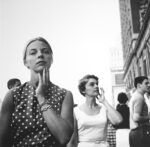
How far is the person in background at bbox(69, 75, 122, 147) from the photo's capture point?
429 cm

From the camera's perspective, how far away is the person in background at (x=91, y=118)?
14.1 ft

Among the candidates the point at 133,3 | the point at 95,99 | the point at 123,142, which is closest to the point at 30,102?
the point at 95,99

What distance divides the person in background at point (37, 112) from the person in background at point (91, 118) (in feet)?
7.78

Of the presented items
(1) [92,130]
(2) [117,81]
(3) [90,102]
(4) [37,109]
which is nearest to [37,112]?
(4) [37,109]

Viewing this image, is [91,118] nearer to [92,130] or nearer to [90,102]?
[92,130]

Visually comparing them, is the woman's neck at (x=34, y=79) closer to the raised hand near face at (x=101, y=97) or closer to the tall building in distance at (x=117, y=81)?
the raised hand near face at (x=101, y=97)

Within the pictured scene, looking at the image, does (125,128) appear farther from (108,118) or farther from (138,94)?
(108,118)

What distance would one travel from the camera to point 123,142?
6.35m

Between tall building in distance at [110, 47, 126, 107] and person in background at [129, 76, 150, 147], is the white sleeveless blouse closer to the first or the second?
person in background at [129, 76, 150, 147]

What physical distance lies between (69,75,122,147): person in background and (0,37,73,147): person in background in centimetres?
237

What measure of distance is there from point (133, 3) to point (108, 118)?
31.4 metres

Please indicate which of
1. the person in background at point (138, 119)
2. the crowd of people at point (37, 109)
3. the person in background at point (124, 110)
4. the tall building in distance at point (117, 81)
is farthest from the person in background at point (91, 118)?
the tall building in distance at point (117, 81)

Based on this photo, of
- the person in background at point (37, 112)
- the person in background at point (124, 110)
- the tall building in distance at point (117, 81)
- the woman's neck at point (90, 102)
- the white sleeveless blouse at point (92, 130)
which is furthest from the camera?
the tall building in distance at point (117, 81)

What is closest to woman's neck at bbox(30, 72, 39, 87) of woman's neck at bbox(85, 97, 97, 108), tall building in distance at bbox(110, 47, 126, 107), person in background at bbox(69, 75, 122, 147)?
person in background at bbox(69, 75, 122, 147)
